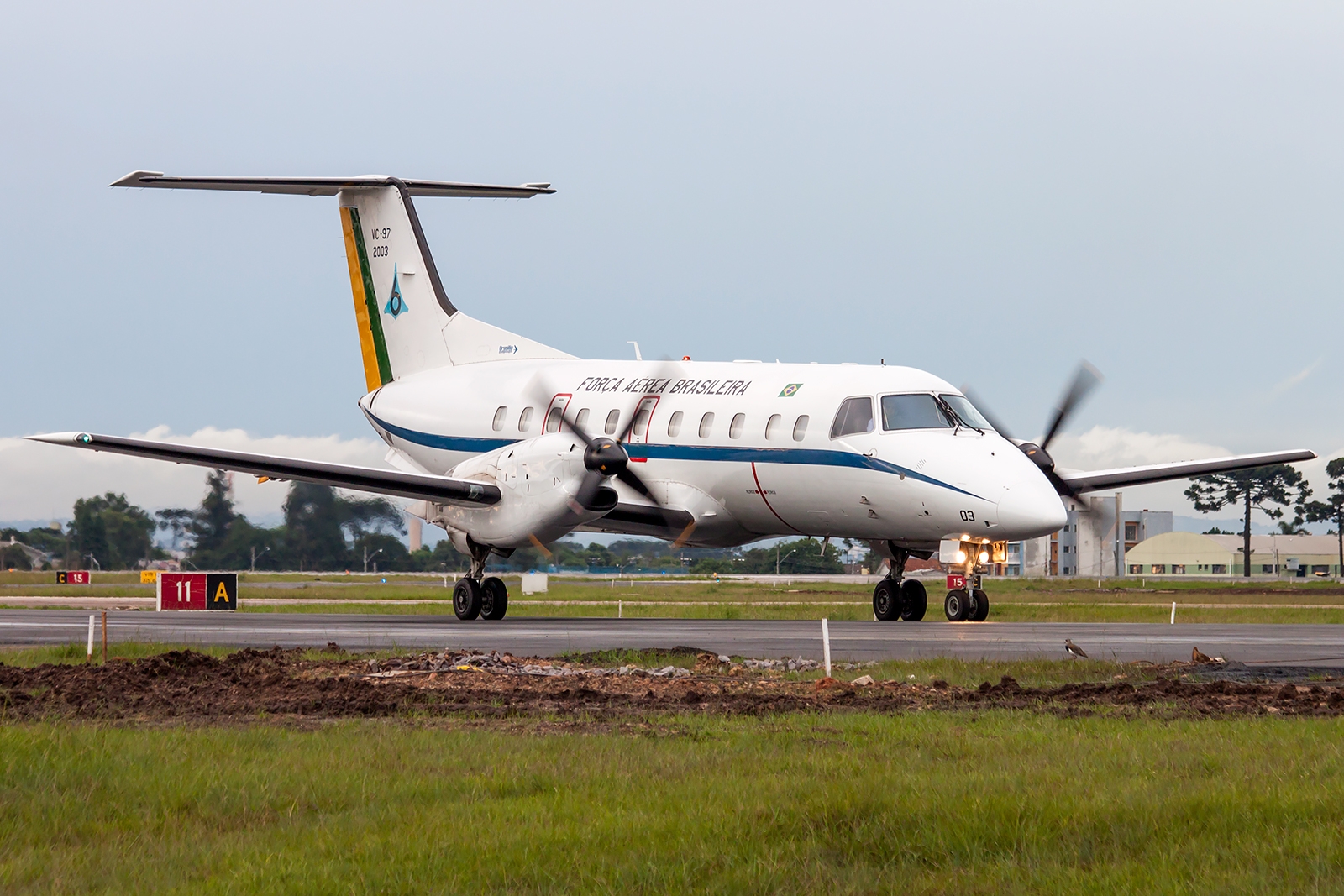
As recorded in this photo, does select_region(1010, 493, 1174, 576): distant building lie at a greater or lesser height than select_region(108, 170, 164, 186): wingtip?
lesser

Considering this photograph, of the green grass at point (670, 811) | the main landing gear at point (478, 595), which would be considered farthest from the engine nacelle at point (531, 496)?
the green grass at point (670, 811)

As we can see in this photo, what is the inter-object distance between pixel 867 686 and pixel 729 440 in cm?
1256

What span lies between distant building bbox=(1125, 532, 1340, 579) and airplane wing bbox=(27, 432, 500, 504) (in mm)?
138897

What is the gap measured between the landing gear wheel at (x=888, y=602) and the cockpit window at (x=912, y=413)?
412cm

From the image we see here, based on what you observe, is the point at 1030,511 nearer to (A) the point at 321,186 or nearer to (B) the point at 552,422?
(B) the point at 552,422

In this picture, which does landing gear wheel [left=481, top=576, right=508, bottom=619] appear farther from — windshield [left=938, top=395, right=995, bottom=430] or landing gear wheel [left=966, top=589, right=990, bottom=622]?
windshield [left=938, top=395, right=995, bottom=430]

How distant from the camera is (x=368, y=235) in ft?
110

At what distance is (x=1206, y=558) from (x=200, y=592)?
14127 centimetres

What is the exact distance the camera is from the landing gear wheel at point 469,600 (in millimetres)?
27797

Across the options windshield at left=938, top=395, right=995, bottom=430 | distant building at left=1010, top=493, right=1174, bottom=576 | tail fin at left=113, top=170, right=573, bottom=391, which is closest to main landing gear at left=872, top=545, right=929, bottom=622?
windshield at left=938, top=395, right=995, bottom=430

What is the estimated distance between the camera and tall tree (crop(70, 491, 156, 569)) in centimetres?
9744

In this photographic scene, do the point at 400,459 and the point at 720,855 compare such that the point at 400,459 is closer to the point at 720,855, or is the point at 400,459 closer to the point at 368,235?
the point at 368,235

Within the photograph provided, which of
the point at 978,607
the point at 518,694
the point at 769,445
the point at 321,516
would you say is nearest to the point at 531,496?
the point at 769,445

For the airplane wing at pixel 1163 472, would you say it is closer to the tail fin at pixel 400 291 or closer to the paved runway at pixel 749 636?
the paved runway at pixel 749 636
